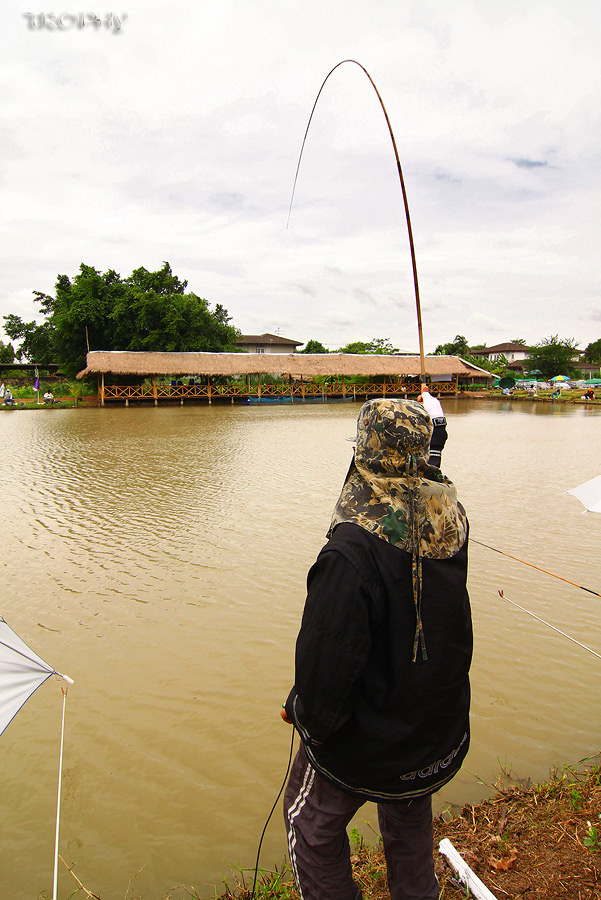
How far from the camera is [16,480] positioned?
9.43m

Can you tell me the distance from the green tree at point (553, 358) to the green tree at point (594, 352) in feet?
75.8

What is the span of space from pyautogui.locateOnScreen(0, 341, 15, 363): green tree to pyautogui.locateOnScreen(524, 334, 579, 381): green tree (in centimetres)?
4980

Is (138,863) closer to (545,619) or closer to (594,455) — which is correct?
(545,619)

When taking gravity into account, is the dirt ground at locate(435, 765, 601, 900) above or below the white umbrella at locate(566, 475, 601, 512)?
below

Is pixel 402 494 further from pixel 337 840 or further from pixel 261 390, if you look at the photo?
pixel 261 390

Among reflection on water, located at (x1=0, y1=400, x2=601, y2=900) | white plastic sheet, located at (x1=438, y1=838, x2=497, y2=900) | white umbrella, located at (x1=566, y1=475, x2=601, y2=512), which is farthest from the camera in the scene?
white umbrella, located at (x1=566, y1=475, x2=601, y2=512)

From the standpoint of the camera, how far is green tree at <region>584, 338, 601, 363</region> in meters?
74.4

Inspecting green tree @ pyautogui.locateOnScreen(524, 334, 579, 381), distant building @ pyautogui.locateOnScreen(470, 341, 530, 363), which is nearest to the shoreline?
green tree @ pyautogui.locateOnScreen(524, 334, 579, 381)

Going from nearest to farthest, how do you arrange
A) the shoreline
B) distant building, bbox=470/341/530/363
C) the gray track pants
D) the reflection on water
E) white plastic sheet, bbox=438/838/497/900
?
1. the gray track pants
2. white plastic sheet, bbox=438/838/497/900
3. the reflection on water
4. the shoreline
5. distant building, bbox=470/341/530/363

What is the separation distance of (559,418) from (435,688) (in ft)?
77.7

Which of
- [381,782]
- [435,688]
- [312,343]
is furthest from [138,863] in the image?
[312,343]

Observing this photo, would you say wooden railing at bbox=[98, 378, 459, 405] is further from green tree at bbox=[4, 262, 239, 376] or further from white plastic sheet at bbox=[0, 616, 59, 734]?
white plastic sheet at bbox=[0, 616, 59, 734]

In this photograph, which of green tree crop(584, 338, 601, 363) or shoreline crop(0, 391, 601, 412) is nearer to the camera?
Answer: shoreline crop(0, 391, 601, 412)

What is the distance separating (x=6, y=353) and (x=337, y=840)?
57366mm
